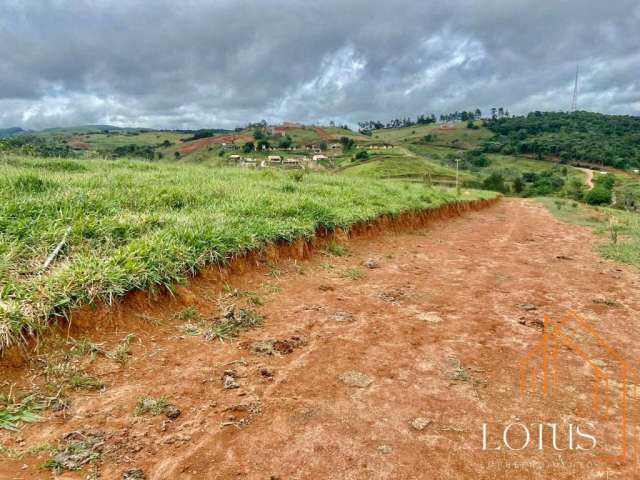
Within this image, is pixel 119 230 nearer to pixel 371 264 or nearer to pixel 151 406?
pixel 151 406

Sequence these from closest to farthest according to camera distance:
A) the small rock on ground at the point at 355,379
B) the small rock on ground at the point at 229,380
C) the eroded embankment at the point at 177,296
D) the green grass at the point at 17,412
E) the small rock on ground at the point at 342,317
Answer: the green grass at the point at 17,412
the small rock on ground at the point at 229,380
the small rock on ground at the point at 355,379
the eroded embankment at the point at 177,296
the small rock on ground at the point at 342,317

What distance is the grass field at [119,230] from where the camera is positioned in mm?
3568

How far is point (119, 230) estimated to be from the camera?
201 inches

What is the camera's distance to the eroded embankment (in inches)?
136

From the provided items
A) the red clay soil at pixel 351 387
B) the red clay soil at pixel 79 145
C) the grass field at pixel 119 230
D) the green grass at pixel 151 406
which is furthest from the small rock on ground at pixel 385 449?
the red clay soil at pixel 79 145

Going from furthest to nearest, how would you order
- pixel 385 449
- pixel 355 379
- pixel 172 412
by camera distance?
pixel 355 379 < pixel 172 412 < pixel 385 449

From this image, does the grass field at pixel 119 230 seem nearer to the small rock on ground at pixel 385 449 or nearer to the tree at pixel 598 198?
the small rock on ground at pixel 385 449

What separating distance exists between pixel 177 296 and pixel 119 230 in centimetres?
147

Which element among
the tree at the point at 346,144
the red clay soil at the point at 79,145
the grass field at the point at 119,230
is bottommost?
the grass field at the point at 119,230

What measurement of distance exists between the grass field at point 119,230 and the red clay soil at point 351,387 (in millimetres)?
321

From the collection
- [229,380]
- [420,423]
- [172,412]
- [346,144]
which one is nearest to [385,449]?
[420,423]

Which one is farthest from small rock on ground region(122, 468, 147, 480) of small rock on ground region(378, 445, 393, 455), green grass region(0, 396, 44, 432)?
small rock on ground region(378, 445, 393, 455)

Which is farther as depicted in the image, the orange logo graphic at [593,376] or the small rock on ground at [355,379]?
the small rock on ground at [355,379]

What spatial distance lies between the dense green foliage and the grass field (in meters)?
102
